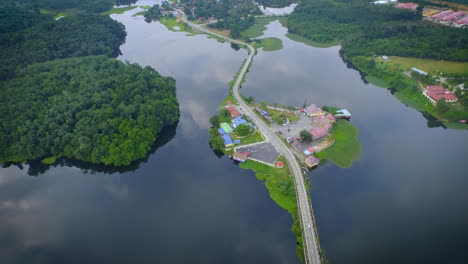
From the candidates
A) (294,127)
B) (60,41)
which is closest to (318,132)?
(294,127)

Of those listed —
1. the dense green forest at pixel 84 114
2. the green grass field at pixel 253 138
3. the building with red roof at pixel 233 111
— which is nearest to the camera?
the dense green forest at pixel 84 114

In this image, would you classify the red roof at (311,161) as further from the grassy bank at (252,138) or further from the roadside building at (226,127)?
the roadside building at (226,127)

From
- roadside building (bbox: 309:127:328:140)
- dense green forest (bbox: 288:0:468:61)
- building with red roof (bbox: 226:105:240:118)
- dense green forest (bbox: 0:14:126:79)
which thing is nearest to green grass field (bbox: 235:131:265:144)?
building with red roof (bbox: 226:105:240:118)

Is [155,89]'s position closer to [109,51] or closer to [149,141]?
[149,141]

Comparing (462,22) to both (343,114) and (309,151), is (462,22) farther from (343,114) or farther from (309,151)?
(309,151)

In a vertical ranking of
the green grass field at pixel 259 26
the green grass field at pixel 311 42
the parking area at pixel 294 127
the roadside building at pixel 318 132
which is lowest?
the parking area at pixel 294 127

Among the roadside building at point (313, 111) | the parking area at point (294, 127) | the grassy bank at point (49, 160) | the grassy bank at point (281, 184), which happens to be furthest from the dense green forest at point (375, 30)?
the grassy bank at point (49, 160)

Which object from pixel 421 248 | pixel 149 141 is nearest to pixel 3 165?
pixel 149 141
